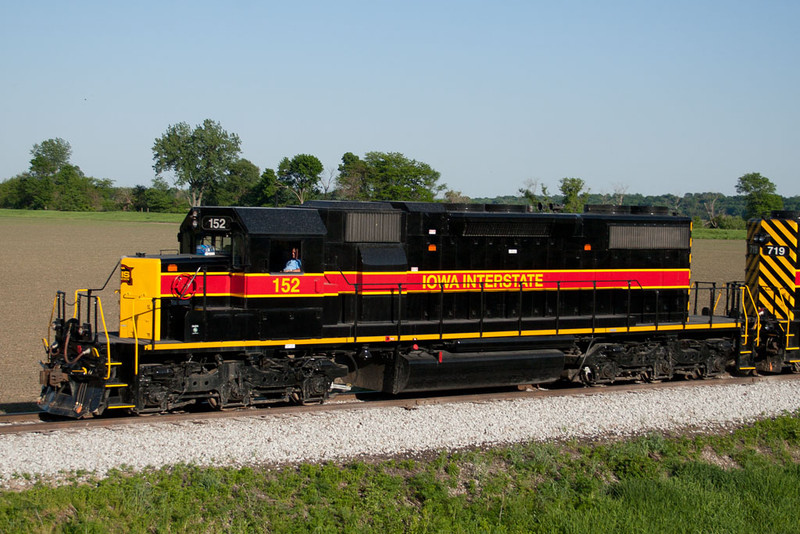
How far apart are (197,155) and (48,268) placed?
4844 centimetres

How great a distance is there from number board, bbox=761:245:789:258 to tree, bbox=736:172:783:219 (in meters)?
87.7

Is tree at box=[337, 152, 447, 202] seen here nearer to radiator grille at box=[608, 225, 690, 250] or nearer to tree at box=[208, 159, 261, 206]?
tree at box=[208, 159, 261, 206]

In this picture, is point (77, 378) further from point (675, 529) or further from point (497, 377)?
point (675, 529)

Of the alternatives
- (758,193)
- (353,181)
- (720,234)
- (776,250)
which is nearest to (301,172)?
(353,181)

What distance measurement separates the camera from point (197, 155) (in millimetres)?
80312

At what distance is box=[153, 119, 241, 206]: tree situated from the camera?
7694 centimetres

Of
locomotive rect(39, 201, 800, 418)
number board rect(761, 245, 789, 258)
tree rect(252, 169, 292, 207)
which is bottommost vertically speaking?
locomotive rect(39, 201, 800, 418)

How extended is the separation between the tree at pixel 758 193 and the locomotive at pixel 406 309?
89.7m

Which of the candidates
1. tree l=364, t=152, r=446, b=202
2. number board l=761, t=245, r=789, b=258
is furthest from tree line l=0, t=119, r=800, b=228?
number board l=761, t=245, r=789, b=258

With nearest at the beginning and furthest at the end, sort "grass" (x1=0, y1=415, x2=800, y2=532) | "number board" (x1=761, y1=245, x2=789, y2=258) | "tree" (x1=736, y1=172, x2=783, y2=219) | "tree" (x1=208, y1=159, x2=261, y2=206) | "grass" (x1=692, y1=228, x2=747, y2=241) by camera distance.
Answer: "grass" (x1=0, y1=415, x2=800, y2=532) < "number board" (x1=761, y1=245, x2=789, y2=258) < "tree" (x1=208, y1=159, x2=261, y2=206) < "grass" (x1=692, y1=228, x2=747, y2=241) < "tree" (x1=736, y1=172, x2=783, y2=219)

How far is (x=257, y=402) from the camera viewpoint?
405 inches

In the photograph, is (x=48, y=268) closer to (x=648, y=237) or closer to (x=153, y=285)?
(x=153, y=285)

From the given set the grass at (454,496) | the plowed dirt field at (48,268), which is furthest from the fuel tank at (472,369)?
the plowed dirt field at (48,268)

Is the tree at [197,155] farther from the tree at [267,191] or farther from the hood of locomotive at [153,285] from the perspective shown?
the hood of locomotive at [153,285]
